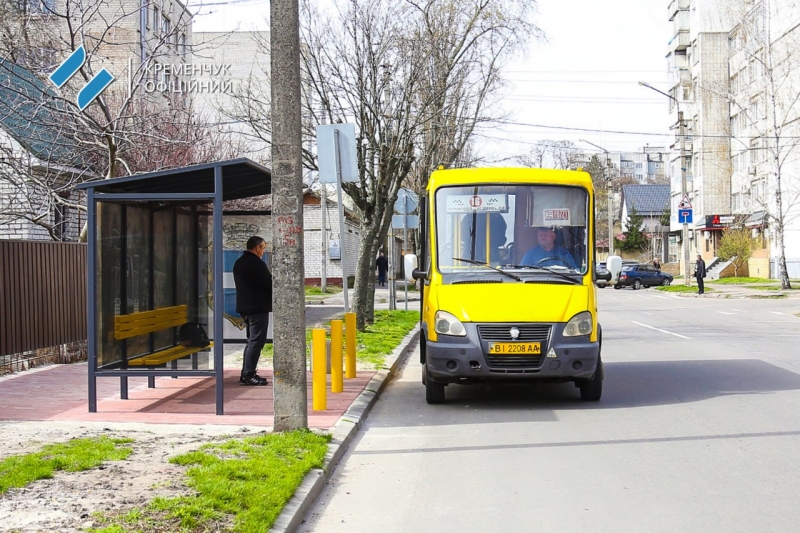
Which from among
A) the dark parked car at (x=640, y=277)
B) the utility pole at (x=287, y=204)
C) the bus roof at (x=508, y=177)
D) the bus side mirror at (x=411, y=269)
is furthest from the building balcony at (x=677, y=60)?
the utility pole at (x=287, y=204)

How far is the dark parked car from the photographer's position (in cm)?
5359

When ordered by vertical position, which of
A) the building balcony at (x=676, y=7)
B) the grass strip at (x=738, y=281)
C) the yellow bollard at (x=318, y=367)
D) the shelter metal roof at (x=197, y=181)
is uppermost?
the building balcony at (x=676, y=7)

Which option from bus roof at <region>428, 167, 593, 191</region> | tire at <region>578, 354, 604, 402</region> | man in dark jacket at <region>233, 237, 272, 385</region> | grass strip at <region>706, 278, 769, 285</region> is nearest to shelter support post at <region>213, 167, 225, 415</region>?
man in dark jacket at <region>233, 237, 272, 385</region>

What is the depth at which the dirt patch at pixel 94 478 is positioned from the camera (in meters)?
5.32

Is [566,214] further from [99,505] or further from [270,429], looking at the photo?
[99,505]

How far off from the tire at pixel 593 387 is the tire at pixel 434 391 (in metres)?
1.60

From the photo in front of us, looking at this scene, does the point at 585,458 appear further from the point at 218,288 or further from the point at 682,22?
the point at 682,22

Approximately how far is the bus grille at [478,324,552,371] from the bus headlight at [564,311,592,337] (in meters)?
0.23

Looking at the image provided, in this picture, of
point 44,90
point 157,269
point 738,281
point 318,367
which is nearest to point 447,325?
point 318,367

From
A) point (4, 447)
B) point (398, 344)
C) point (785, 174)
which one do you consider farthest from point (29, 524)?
point (785, 174)

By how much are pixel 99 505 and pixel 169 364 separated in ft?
26.1

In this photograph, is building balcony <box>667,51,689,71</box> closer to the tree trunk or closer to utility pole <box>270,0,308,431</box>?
the tree trunk

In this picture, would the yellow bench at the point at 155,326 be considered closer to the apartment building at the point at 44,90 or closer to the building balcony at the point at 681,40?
the apartment building at the point at 44,90

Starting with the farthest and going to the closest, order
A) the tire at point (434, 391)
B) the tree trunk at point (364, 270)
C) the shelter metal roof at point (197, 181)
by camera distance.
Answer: the tree trunk at point (364, 270)
the tire at point (434, 391)
the shelter metal roof at point (197, 181)
